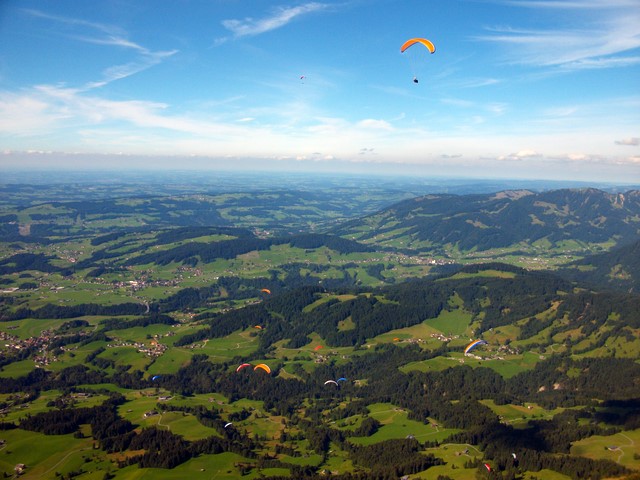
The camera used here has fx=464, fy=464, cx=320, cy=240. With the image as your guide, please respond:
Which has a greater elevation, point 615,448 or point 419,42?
point 419,42

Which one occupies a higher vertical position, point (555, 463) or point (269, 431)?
point (555, 463)

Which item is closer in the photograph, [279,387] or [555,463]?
[555,463]

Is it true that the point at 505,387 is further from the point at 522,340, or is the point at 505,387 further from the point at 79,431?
the point at 79,431

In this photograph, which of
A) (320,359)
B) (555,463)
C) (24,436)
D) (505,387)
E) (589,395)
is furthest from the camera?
(320,359)

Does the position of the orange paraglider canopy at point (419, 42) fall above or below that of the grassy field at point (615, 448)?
above

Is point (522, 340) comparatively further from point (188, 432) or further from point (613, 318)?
point (188, 432)

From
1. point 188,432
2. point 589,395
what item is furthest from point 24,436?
point 589,395

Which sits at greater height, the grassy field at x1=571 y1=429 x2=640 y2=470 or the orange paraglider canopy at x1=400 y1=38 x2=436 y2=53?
the orange paraglider canopy at x1=400 y1=38 x2=436 y2=53

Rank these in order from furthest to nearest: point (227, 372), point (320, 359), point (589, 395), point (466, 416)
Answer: point (320, 359), point (227, 372), point (589, 395), point (466, 416)

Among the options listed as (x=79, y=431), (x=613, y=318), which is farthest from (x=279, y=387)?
(x=613, y=318)
